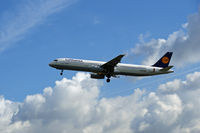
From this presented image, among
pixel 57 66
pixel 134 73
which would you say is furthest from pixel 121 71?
pixel 57 66

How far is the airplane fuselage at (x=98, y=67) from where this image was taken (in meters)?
79.0

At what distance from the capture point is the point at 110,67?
80812 millimetres

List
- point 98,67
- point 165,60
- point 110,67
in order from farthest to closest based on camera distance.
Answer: point 165,60, point 110,67, point 98,67

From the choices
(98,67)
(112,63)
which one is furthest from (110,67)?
(98,67)

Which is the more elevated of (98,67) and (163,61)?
(163,61)

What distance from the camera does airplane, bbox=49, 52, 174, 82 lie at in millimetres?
79000

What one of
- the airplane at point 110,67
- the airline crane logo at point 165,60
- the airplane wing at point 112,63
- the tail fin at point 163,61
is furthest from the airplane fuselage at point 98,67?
the airline crane logo at point 165,60

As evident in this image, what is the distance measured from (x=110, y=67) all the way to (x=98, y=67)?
2.98 metres

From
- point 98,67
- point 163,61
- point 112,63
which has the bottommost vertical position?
point 98,67

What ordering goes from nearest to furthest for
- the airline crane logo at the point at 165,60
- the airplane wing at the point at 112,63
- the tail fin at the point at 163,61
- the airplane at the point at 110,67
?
1. the airplane wing at the point at 112,63
2. the airplane at the point at 110,67
3. the tail fin at the point at 163,61
4. the airline crane logo at the point at 165,60

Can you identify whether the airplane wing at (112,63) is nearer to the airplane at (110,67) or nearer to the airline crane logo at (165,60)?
the airplane at (110,67)

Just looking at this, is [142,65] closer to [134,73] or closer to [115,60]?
[134,73]

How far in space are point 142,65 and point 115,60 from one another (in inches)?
354

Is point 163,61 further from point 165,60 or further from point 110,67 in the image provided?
point 110,67
